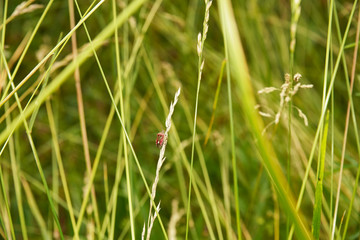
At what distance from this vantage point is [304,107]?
5.00ft

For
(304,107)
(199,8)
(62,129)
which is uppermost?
(199,8)

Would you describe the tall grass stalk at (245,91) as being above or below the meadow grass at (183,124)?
above

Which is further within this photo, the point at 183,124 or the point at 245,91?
the point at 183,124

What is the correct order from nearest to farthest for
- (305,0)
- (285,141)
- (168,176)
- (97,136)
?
1. (285,141)
2. (168,176)
3. (97,136)
4. (305,0)

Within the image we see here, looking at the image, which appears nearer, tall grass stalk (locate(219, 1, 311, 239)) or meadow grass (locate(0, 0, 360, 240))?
tall grass stalk (locate(219, 1, 311, 239))

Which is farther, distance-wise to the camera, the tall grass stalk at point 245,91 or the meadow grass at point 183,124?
the meadow grass at point 183,124

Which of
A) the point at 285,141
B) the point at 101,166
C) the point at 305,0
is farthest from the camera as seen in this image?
the point at 305,0

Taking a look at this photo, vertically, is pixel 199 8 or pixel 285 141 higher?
pixel 199 8

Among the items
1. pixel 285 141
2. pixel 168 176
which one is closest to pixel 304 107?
pixel 285 141

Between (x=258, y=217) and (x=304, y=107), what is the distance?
1.42ft

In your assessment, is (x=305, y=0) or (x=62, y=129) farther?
(x=305, y=0)

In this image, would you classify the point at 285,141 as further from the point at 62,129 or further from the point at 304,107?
the point at 62,129

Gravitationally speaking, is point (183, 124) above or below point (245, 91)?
below

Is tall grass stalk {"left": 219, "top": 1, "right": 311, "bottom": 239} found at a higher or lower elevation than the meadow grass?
higher
